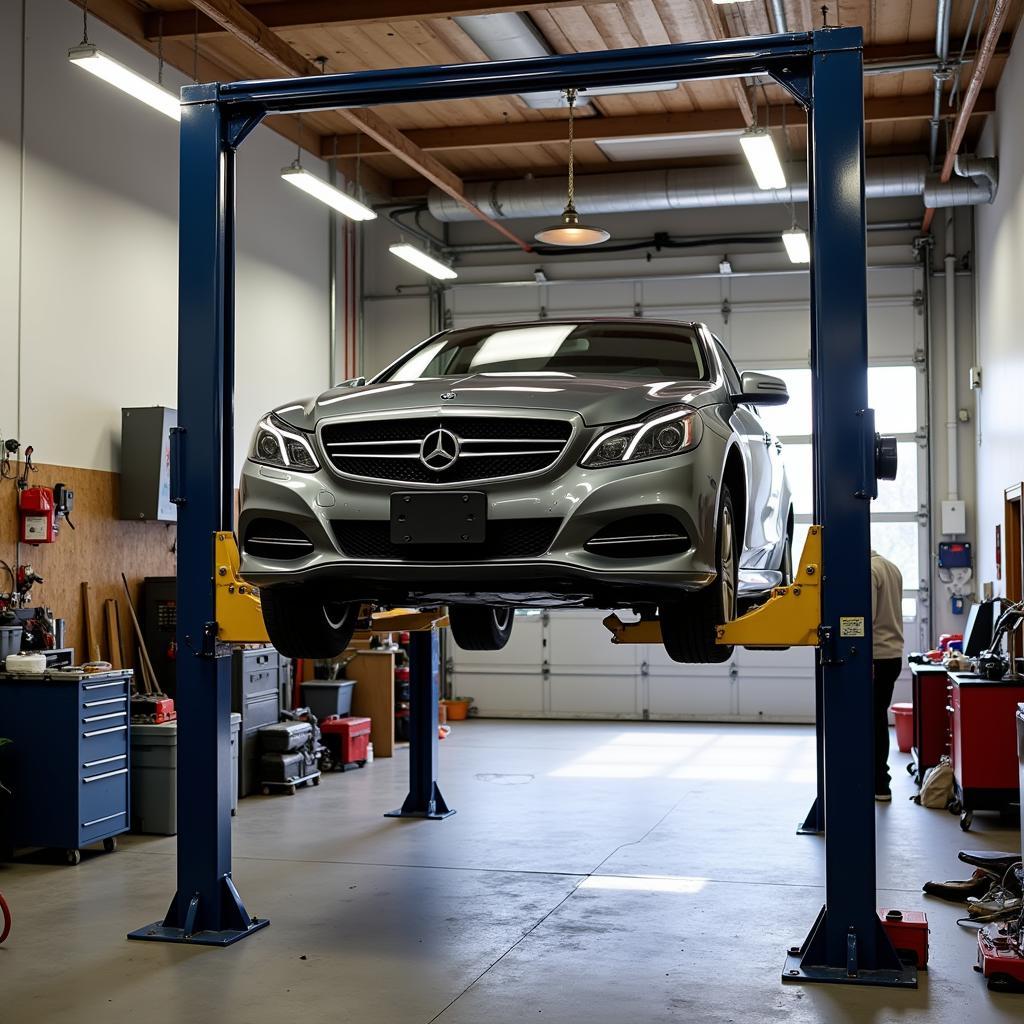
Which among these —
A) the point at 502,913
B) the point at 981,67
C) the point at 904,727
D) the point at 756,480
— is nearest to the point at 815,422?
the point at 756,480

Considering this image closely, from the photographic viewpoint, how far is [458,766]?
10.7 metres

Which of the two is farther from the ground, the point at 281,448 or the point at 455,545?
the point at 281,448

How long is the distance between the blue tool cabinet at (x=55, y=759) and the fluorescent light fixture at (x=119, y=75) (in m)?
3.30

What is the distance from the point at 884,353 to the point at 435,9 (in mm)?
6853

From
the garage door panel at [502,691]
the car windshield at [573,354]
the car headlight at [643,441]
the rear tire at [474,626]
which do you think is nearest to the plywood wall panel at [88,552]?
the rear tire at [474,626]

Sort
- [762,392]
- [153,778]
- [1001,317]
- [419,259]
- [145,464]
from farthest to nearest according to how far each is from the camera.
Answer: [419,259]
[1001,317]
[145,464]
[153,778]
[762,392]

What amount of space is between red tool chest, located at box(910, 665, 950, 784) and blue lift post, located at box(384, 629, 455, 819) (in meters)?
3.37

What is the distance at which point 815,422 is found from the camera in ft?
16.3

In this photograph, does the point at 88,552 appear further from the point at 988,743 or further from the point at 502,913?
the point at 988,743

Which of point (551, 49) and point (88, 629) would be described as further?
point (551, 49)

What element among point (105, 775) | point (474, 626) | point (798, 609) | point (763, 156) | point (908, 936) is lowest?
point (908, 936)

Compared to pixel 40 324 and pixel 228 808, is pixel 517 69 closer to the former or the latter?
pixel 228 808

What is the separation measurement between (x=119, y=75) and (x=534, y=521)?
5.18m

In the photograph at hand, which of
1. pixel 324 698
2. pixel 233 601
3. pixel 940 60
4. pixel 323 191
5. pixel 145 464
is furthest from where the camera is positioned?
pixel 324 698
